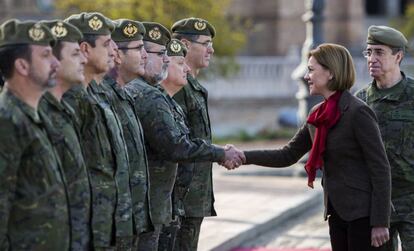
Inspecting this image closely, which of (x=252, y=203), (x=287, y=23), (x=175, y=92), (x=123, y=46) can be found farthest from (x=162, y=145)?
(x=287, y=23)

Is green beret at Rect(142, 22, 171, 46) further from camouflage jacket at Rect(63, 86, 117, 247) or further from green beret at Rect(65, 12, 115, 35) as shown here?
camouflage jacket at Rect(63, 86, 117, 247)

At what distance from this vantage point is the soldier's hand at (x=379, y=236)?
7.07 meters

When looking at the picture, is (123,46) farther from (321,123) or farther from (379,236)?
(379,236)

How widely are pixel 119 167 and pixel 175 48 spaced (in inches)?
67.9

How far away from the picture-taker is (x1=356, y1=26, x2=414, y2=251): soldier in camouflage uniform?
8.06 m

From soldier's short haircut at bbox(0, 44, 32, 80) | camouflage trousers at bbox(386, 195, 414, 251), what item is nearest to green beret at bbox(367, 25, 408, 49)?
camouflage trousers at bbox(386, 195, 414, 251)

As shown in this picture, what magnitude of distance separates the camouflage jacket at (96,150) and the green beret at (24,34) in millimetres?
750

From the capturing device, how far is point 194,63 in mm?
8711

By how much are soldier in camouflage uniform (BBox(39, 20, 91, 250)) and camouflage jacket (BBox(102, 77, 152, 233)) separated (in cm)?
76

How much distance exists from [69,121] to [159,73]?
6.18 feet

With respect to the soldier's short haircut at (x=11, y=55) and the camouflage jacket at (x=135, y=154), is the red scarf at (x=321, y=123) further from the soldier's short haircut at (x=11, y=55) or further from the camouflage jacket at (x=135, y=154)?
the soldier's short haircut at (x=11, y=55)

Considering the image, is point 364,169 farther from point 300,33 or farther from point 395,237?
point 300,33

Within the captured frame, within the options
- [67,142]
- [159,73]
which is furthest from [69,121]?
[159,73]

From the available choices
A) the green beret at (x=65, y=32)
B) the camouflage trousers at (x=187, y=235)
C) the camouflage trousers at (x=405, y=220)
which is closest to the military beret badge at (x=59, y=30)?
the green beret at (x=65, y=32)
